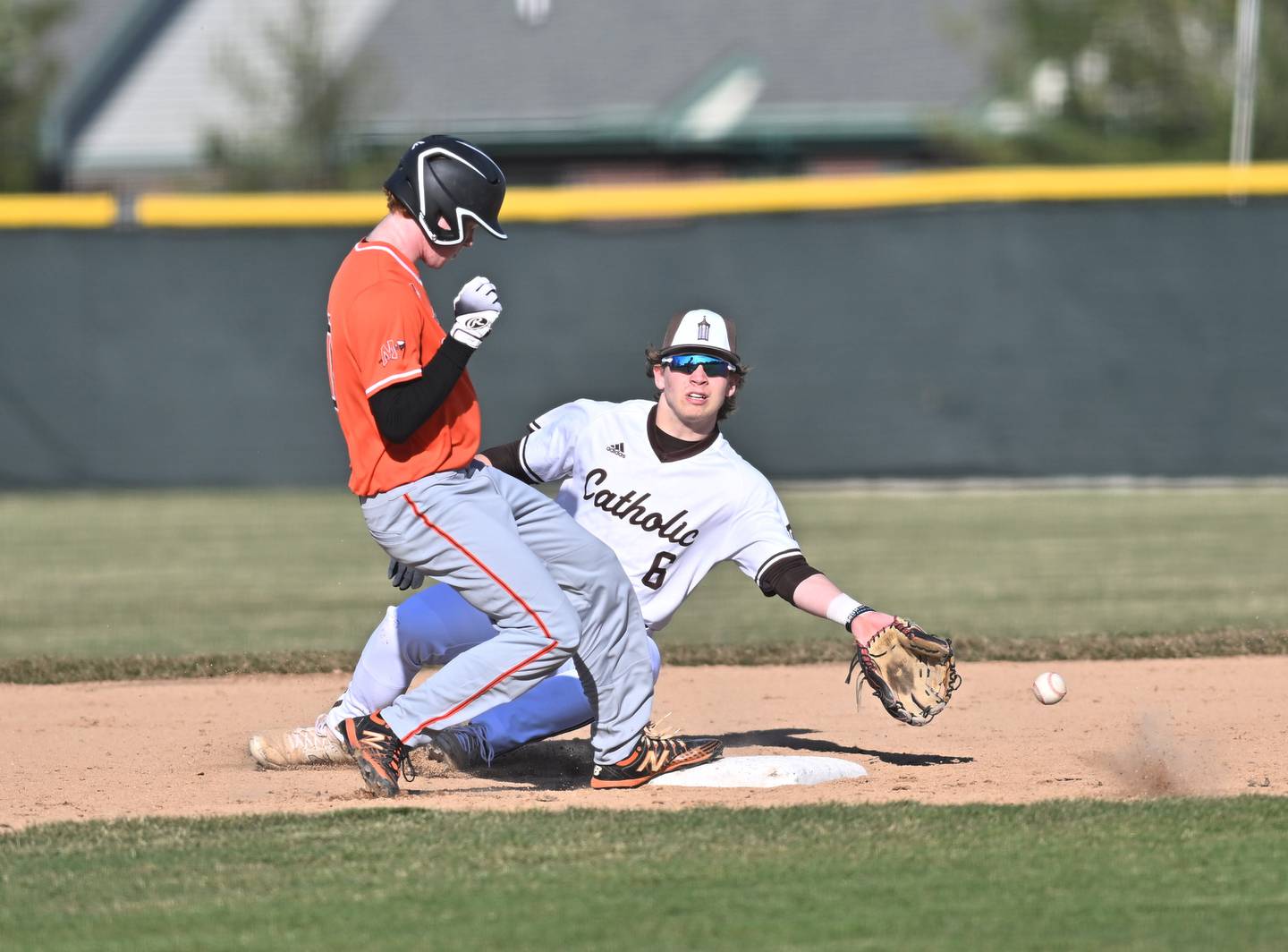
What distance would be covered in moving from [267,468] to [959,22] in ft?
42.1

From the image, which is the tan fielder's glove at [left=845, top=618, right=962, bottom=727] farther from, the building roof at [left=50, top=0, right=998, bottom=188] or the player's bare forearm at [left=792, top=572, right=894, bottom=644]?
the building roof at [left=50, top=0, right=998, bottom=188]

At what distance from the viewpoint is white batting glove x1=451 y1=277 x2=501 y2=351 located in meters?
4.41

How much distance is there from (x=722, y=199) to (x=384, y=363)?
10712 mm

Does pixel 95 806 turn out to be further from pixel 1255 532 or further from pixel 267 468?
pixel 267 468

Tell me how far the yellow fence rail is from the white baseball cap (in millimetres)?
9607

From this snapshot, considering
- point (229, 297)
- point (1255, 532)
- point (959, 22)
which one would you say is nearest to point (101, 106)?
point (959, 22)

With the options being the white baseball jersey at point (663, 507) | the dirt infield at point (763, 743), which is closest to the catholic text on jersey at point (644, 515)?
the white baseball jersey at point (663, 507)

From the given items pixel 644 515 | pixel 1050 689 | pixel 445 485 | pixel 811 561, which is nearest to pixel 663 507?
pixel 644 515

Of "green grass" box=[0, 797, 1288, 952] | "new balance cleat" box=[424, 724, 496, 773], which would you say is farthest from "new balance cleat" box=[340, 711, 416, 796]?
"new balance cleat" box=[424, 724, 496, 773]

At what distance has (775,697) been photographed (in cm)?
683

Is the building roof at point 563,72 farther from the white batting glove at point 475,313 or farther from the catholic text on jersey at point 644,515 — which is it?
the white batting glove at point 475,313

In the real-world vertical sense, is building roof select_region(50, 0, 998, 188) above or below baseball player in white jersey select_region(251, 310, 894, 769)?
above

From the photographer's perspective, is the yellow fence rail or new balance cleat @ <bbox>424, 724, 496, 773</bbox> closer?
new balance cleat @ <bbox>424, 724, 496, 773</bbox>

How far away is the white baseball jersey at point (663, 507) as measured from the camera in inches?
205
